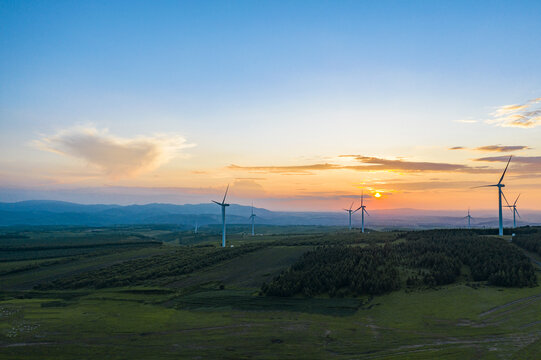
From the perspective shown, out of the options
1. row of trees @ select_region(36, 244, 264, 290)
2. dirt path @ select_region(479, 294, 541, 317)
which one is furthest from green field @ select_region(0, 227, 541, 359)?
row of trees @ select_region(36, 244, 264, 290)

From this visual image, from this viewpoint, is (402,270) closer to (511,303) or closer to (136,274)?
(511,303)

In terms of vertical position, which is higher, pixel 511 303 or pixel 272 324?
pixel 511 303

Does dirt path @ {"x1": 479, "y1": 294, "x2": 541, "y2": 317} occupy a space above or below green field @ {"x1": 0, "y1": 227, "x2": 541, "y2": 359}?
above

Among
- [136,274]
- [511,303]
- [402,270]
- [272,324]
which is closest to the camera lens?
[272,324]

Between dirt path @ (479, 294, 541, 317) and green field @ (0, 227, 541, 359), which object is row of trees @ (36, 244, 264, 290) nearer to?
green field @ (0, 227, 541, 359)

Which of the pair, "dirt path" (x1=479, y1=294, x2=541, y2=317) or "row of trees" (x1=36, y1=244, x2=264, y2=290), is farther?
"row of trees" (x1=36, y1=244, x2=264, y2=290)

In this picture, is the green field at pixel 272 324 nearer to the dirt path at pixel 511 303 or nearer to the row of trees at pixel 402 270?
the dirt path at pixel 511 303

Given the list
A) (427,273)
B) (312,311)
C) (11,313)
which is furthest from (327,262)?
(11,313)

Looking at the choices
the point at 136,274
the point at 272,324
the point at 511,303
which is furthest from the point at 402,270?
the point at 136,274

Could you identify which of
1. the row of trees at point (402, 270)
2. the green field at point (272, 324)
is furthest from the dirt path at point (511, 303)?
the row of trees at point (402, 270)

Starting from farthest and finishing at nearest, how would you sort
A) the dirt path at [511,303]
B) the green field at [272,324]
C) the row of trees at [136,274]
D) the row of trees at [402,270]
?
the row of trees at [136,274] → the row of trees at [402,270] → the dirt path at [511,303] → the green field at [272,324]

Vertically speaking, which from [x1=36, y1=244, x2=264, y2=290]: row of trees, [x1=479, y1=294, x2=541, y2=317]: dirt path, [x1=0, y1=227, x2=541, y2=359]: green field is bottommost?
[x1=36, y1=244, x2=264, y2=290]: row of trees

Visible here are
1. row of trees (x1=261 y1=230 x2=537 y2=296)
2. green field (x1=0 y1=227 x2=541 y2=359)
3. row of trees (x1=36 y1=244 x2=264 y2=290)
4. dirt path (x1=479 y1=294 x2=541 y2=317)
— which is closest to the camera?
green field (x1=0 y1=227 x2=541 y2=359)
